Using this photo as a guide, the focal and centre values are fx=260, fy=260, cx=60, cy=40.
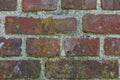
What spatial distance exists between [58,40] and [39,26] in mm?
86

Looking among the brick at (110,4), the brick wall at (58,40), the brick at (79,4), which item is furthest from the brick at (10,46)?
the brick at (110,4)

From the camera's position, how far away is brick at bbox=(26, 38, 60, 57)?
943 millimetres

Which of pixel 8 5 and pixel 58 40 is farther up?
pixel 8 5

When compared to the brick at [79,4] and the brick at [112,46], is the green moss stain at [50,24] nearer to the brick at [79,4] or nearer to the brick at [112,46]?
the brick at [79,4]

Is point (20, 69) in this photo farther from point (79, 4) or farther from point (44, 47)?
point (79, 4)

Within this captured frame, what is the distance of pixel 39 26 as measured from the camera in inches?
37.2

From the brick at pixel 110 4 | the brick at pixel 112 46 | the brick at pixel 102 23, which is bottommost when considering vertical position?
the brick at pixel 112 46

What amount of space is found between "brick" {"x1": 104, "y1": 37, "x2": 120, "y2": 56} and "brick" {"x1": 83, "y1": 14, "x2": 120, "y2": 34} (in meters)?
0.03

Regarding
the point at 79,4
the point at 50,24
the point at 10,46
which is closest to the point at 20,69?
the point at 10,46

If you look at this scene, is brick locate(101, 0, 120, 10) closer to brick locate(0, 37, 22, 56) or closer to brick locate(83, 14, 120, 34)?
brick locate(83, 14, 120, 34)

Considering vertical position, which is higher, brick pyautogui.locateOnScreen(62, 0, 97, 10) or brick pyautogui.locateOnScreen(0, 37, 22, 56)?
brick pyautogui.locateOnScreen(62, 0, 97, 10)

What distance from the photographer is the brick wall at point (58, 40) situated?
3.10 ft

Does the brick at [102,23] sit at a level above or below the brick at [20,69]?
above

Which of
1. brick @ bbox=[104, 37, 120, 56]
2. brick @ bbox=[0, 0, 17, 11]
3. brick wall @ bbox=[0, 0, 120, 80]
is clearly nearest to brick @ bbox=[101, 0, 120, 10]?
brick wall @ bbox=[0, 0, 120, 80]
